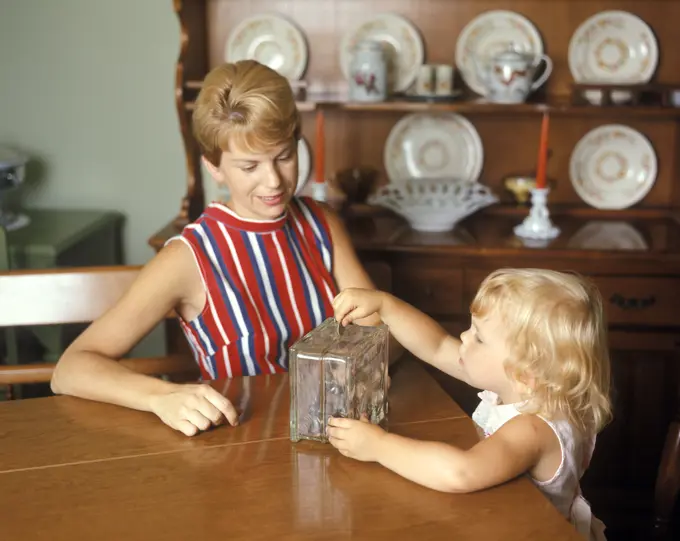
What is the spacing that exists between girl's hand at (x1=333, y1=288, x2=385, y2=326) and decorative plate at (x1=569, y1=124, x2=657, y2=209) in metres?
1.57

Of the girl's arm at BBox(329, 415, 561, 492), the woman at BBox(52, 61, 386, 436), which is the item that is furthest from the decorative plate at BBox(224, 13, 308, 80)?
the girl's arm at BBox(329, 415, 561, 492)

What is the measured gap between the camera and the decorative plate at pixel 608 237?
2422 mm

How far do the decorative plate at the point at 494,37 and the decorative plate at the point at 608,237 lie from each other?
543mm

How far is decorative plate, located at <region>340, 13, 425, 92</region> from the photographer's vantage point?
2771 mm

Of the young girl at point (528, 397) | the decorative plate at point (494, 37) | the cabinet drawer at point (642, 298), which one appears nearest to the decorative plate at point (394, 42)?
the decorative plate at point (494, 37)

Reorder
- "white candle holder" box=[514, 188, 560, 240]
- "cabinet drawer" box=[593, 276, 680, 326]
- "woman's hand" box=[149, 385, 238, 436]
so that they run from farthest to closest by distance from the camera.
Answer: "white candle holder" box=[514, 188, 560, 240], "cabinet drawer" box=[593, 276, 680, 326], "woman's hand" box=[149, 385, 238, 436]

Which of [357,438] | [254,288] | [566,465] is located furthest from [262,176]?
[566,465]

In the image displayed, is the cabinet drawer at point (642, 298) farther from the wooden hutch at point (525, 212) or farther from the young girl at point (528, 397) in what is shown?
the young girl at point (528, 397)

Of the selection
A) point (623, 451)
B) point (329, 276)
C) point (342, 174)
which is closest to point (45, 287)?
point (329, 276)

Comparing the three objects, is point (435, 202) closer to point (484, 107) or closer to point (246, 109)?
point (484, 107)

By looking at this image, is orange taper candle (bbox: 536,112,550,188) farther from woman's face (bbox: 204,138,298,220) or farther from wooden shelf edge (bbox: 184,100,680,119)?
woman's face (bbox: 204,138,298,220)

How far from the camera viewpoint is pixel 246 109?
157 cm

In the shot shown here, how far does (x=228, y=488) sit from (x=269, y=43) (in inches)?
75.0

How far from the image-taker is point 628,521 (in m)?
2.60
